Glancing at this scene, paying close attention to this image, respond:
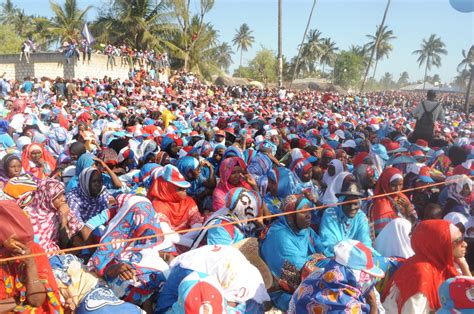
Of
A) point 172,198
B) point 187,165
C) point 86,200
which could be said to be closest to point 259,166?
point 187,165

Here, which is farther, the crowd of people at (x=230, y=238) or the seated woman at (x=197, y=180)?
the seated woman at (x=197, y=180)

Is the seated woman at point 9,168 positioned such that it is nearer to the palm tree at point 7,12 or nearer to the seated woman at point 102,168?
the seated woman at point 102,168

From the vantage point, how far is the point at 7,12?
5094 cm

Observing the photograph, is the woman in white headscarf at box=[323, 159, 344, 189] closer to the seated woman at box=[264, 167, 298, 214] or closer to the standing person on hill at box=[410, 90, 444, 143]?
the seated woman at box=[264, 167, 298, 214]

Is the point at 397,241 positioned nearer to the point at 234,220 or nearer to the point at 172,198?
the point at 234,220

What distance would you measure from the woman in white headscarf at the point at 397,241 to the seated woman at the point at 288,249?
584mm

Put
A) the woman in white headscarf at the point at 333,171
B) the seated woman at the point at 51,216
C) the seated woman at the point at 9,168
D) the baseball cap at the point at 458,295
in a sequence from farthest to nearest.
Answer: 1. the woman in white headscarf at the point at 333,171
2. the seated woman at the point at 9,168
3. the seated woman at the point at 51,216
4. the baseball cap at the point at 458,295

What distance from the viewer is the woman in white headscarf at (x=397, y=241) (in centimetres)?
335

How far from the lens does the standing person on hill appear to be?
817cm

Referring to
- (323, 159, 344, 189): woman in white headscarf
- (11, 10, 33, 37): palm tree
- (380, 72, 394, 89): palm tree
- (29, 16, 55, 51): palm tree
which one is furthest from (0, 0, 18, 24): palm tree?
(380, 72, 394, 89): palm tree

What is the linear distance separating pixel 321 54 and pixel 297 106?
44.6 m

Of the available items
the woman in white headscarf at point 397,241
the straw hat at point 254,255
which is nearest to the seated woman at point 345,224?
the woman in white headscarf at point 397,241

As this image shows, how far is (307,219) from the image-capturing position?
331 centimetres

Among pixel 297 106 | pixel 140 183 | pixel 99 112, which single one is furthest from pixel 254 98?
pixel 140 183
